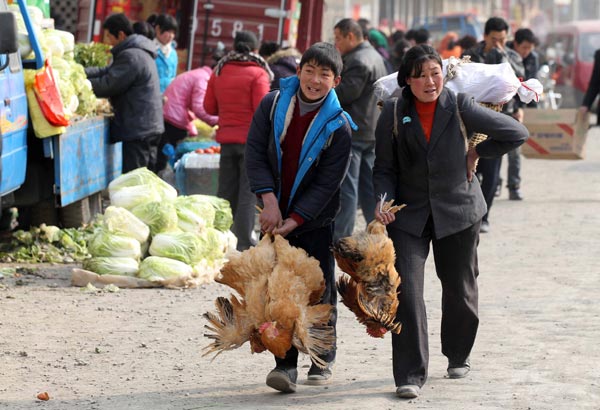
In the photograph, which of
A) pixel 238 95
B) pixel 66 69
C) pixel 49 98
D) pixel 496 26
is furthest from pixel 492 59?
pixel 49 98

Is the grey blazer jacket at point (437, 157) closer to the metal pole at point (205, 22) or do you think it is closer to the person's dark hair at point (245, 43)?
the person's dark hair at point (245, 43)

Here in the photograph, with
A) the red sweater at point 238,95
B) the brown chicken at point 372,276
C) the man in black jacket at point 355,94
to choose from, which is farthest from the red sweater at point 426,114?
the red sweater at point 238,95

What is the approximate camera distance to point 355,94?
1099 centimetres

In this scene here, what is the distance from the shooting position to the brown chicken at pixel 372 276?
5.96 meters

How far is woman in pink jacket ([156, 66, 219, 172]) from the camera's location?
541 inches

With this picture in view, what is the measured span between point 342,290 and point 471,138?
3.41 feet

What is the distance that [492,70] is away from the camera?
21.9ft

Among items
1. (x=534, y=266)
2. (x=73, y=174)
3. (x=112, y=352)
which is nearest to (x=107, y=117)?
(x=73, y=174)

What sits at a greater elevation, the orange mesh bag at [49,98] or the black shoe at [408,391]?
the orange mesh bag at [49,98]

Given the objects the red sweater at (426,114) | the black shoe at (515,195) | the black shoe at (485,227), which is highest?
the red sweater at (426,114)

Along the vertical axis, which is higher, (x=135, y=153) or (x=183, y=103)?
(x=183, y=103)

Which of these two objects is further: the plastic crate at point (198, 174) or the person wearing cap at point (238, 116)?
the plastic crate at point (198, 174)

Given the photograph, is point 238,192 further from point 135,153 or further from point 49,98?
point 49,98

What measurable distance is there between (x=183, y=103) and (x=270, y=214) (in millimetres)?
7955
